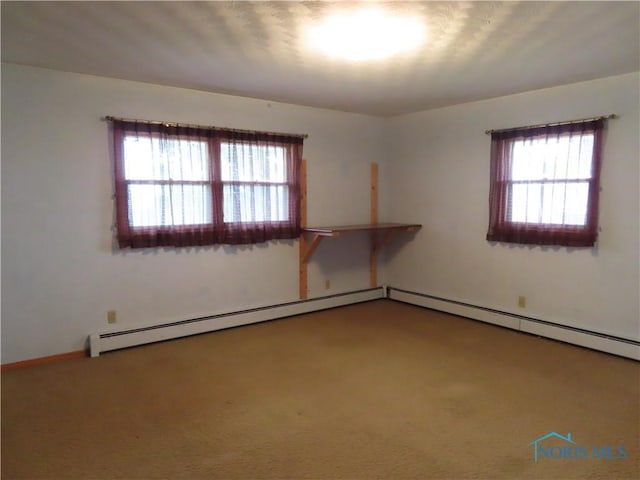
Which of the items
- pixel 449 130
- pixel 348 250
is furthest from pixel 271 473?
pixel 449 130

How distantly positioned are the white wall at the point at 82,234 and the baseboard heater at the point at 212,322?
9cm

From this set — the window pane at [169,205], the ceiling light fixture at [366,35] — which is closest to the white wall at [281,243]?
the window pane at [169,205]

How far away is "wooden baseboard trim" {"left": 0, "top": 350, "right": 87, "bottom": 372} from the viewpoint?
11.2ft

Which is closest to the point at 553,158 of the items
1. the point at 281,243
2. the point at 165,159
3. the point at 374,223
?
the point at 374,223

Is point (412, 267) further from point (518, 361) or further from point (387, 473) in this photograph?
point (387, 473)

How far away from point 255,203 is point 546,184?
2825 mm

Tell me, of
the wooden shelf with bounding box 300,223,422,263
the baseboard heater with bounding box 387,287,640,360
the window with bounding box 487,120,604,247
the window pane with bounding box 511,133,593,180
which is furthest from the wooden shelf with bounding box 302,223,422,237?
the window pane with bounding box 511,133,593,180

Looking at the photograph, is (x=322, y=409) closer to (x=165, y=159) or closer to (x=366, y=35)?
(x=366, y=35)

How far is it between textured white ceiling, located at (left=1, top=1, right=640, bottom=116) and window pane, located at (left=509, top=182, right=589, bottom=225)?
36.6 inches

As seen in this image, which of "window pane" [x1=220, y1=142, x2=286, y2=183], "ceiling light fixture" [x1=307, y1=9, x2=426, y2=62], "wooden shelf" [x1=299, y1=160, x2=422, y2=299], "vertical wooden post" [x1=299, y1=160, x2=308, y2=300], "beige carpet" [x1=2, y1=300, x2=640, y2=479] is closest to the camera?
"beige carpet" [x1=2, y1=300, x2=640, y2=479]

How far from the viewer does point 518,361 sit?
355 cm

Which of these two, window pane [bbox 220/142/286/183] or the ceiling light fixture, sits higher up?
the ceiling light fixture

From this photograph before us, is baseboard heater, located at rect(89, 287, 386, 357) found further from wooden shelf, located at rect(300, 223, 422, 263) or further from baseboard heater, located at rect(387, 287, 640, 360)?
baseboard heater, located at rect(387, 287, 640, 360)

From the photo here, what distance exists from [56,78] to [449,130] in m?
3.85
